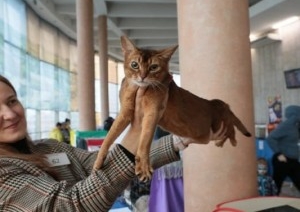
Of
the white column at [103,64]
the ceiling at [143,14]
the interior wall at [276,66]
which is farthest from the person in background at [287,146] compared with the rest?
the white column at [103,64]

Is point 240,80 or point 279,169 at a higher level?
point 240,80

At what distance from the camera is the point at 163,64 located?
92cm

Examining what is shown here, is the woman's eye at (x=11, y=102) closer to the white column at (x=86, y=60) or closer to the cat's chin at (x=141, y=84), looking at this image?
the cat's chin at (x=141, y=84)

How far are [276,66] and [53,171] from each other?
11.8 m

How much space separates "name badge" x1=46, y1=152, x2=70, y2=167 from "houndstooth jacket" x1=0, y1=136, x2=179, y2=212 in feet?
0.54

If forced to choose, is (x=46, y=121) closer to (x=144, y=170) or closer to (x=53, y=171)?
(x=53, y=171)

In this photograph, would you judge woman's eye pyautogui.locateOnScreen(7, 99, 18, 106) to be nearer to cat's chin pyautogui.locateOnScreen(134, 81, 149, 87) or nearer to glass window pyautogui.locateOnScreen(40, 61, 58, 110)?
cat's chin pyautogui.locateOnScreen(134, 81, 149, 87)

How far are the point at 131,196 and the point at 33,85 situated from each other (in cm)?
960

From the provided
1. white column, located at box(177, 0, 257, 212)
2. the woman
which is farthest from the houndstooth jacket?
white column, located at box(177, 0, 257, 212)

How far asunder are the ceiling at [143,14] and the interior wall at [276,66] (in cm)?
79

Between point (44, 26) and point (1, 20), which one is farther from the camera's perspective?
point (44, 26)

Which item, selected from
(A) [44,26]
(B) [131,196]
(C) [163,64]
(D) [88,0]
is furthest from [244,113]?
(A) [44,26]

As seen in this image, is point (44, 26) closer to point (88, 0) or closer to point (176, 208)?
point (88, 0)

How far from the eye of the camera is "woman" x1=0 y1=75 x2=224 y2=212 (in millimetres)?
1152
